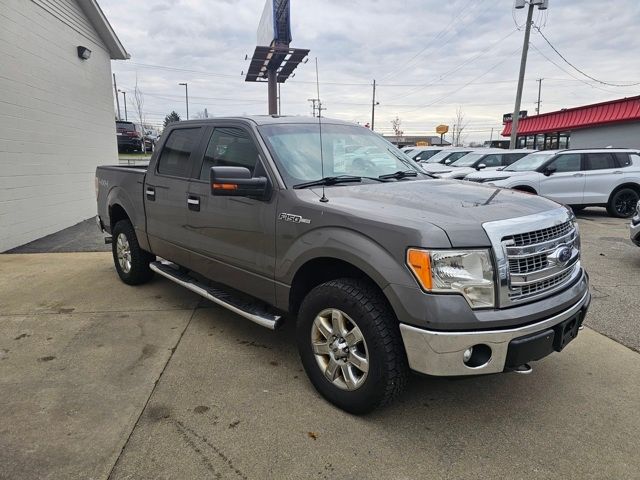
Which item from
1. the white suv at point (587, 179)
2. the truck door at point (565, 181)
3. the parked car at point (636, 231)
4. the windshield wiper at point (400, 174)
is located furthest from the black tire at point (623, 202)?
the windshield wiper at point (400, 174)

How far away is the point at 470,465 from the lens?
2492 mm

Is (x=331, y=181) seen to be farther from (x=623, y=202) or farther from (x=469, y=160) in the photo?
(x=469, y=160)

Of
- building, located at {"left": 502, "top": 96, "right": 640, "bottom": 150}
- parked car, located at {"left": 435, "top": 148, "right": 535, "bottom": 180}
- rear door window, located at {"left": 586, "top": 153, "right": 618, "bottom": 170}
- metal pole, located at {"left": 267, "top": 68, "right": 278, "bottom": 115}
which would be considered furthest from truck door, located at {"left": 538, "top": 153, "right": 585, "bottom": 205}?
metal pole, located at {"left": 267, "top": 68, "right": 278, "bottom": 115}

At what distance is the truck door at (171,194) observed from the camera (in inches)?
173

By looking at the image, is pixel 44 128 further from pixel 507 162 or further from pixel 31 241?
pixel 507 162

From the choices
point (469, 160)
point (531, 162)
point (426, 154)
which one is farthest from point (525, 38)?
point (531, 162)

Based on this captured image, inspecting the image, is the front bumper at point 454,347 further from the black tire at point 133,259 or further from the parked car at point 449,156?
the parked car at point 449,156

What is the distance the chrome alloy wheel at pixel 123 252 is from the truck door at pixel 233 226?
5.43ft

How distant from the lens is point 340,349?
2.90 metres

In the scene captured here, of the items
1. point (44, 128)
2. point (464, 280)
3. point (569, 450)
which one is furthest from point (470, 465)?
point (44, 128)

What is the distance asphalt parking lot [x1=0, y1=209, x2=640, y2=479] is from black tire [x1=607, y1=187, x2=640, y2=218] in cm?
807

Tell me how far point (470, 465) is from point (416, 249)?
47.1 inches

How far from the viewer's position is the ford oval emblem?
2.80 m

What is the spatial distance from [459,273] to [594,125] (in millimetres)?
26229
